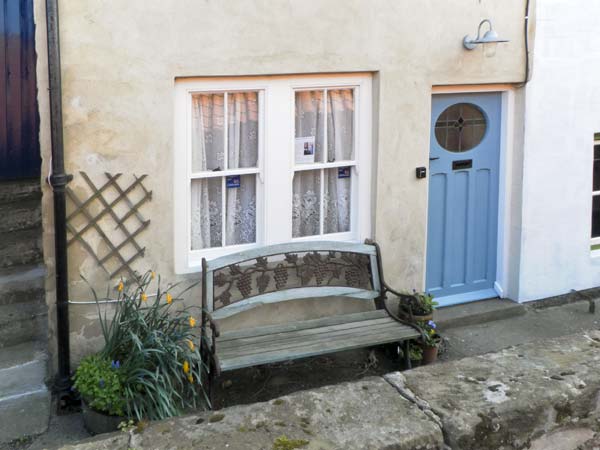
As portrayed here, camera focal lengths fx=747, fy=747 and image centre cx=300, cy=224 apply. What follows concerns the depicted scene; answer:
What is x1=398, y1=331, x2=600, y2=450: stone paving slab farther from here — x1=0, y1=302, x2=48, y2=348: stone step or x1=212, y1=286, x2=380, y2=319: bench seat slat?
x1=0, y1=302, x2=48, y2=348: stone step

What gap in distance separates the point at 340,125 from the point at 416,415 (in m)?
3.91

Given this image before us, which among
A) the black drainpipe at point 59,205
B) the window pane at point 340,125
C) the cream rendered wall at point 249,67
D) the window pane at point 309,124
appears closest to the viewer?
the black drainpipe at point 59,205

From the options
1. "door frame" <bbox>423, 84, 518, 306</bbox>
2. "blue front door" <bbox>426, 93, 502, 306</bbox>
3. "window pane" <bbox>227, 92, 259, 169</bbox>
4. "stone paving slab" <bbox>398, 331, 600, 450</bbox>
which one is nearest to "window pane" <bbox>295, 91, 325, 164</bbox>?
"window pane" <bbox>227, 92, 259, 169</bbox>

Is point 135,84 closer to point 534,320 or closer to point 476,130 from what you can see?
point 476,130

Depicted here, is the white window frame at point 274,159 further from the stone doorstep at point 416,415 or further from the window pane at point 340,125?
the stone doorstep at point 416,415

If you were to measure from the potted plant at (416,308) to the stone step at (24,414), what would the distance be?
3072mm

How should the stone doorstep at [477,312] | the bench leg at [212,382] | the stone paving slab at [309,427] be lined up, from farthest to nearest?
the stone doorstep at [477,312], the bench leg at [212,382], the stone paving slab at [309,427]

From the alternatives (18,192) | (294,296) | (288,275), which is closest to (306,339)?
(294,296)

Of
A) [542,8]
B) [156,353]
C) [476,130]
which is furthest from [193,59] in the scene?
[542,8]

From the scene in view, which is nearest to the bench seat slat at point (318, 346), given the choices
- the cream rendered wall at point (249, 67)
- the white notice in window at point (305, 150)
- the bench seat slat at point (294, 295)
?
the bench seat slat at point (294, 295)

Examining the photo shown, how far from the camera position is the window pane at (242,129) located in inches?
247

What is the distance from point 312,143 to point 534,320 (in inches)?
119

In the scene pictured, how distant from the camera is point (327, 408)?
334 cm

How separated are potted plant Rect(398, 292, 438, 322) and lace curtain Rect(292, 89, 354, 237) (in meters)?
0.94
